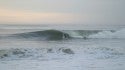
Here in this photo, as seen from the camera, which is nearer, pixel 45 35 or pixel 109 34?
pixel 45 35

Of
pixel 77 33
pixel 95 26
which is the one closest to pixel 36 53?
pixel 77 33

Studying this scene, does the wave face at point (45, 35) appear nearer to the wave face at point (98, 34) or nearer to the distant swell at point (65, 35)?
the distant swell at point (65, 35)

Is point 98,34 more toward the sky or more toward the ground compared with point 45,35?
more toward the ground

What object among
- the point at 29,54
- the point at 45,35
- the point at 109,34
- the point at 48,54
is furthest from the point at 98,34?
the point at 29,54

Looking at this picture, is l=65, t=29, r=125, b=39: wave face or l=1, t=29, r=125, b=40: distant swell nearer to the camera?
l=1, t=29, r=125, b=40: distant swell

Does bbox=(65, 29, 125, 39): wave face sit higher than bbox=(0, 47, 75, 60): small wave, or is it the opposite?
bbox=(0, 47, 75, 60): small wave

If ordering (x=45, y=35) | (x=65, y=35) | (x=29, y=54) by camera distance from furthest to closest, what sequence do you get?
(x=65, y=35)
(x=45, y=35)
(x=29, y=54)

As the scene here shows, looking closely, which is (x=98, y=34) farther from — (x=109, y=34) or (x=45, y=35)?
(x=45, y=35)

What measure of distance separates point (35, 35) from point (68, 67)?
4991 millimetres

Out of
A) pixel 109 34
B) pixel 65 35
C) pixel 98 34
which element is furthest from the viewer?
pixel 109 34

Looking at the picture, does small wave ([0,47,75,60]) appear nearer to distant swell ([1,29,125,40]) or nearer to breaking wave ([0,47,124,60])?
breaking wave ([0,47,124,60])

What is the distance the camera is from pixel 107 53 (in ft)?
15.8

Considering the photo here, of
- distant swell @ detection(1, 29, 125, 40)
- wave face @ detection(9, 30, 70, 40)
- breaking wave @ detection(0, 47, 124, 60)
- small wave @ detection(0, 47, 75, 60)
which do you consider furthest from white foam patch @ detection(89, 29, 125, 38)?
small wave @ detection(0, 47, 75, 60)

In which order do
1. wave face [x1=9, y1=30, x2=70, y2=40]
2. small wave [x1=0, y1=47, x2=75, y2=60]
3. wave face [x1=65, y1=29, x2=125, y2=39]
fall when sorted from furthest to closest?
wave face [x1=65, y1=29, x2=125, y2=39] < wave face [x1=9, y1=30, x2=70, y2=40] < small wave [x1=0, y1=47, x2=75, y2=60]
